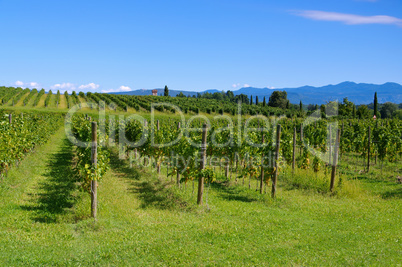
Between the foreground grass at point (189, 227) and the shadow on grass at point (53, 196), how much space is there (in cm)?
3

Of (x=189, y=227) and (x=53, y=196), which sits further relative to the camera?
(x=53, y=196)

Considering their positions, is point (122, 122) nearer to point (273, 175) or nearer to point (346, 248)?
point (273, 175)

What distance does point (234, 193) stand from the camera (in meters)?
12.1

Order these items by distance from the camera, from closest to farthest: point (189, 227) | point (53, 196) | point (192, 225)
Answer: point (189, 227) < point (192, 225) < point (53, 196)

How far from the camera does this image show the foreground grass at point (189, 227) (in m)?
6.41

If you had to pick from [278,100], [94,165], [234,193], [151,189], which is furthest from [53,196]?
[278,100]

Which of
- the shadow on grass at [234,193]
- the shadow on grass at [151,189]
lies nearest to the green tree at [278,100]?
the shadow on grass at [151,189]

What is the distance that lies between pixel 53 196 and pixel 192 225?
5.37 m

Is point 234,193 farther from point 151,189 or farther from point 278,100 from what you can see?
point 278,100

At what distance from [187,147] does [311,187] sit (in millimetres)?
5266

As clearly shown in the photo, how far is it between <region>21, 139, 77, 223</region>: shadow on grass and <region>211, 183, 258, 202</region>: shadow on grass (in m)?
5.16

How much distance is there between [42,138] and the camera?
21875 millimetres

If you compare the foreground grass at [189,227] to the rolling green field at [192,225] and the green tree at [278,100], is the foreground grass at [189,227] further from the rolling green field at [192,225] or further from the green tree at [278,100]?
the green tree at [278,100]

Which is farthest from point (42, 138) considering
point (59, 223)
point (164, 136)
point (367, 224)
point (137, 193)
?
point (367, 224)
